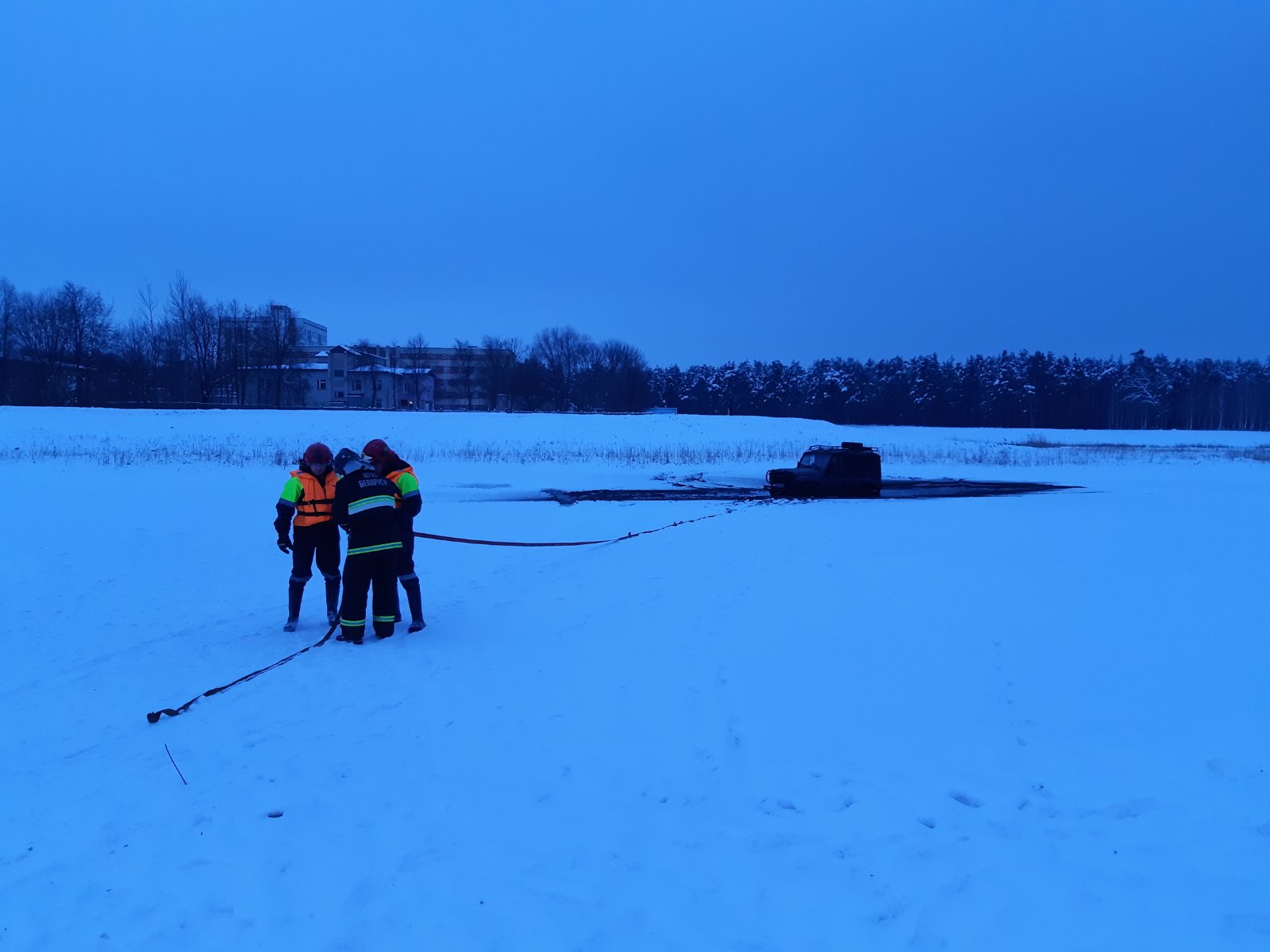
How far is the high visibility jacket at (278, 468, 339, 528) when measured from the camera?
288 inches

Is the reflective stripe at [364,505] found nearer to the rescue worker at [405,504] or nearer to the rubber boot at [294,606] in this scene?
the rescue worker at [405,504]

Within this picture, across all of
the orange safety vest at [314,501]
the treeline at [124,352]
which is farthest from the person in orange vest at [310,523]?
the treeline at [124,352]

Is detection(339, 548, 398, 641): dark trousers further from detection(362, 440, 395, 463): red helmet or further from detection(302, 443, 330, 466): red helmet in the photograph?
detection(302, 443, 330, 466): red helmet

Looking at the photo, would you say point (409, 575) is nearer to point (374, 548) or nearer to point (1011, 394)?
point (374, 548)

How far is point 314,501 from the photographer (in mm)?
7395

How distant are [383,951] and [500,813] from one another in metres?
1.06

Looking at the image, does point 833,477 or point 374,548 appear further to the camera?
point 833,477

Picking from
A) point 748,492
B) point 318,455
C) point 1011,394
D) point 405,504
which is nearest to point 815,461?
point 748,492

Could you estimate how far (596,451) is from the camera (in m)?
36.3

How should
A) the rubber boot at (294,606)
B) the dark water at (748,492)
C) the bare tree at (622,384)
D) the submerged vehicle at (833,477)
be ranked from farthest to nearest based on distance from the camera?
the bare tree at (622,384) → the submerged vehicle at (833,477) → the dark water at (748,492) → the rubber boot at (294,606)

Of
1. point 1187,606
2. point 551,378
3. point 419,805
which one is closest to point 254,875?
point 419,805

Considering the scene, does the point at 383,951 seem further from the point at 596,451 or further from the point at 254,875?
the point at 596,451

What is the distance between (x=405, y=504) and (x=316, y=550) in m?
1.19

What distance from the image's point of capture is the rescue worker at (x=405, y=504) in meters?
7.40
